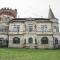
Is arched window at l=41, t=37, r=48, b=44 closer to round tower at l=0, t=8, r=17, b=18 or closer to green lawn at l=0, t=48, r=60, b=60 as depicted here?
green lawn at l=0, t=48, r=60, b=60

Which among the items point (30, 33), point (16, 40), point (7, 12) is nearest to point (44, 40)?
point (30, 33)

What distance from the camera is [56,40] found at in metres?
55.7

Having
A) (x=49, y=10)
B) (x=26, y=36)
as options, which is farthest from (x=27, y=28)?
(x=49, y=10)

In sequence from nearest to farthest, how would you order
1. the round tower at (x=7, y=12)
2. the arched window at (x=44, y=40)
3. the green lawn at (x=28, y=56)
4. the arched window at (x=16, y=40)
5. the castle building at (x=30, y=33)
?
the green lawn at (x=28, y=56)
the castle building at (x=30, y=33)
the arched window at (x=44, y=40)
the arched window at (x=16, y=40)
the round tower at (x=7, y=12)

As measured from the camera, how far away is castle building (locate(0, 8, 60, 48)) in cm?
5331

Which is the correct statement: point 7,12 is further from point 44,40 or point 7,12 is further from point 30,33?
point 44,40

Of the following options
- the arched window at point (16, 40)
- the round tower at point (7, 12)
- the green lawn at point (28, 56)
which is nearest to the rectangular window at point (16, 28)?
the arched window at point (16, 40)

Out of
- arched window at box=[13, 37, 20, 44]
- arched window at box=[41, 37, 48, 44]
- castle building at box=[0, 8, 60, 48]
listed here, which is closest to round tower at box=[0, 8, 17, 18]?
castle building at box=[0, 8, 60, 48]

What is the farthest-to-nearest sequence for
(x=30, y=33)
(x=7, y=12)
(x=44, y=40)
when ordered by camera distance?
(x=7, y=12)
(x=44, y=40)
(x=30, y=33)

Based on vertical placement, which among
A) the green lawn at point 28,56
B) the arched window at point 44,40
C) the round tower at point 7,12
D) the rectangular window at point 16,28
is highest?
the round tower at point 7,12

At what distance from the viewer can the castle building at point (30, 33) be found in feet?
175

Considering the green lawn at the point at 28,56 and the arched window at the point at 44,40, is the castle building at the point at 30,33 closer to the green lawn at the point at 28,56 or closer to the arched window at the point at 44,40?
the arched window at the point at 44,40

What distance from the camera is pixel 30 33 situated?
53.3 meters

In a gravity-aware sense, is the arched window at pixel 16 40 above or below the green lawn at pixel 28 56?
above
